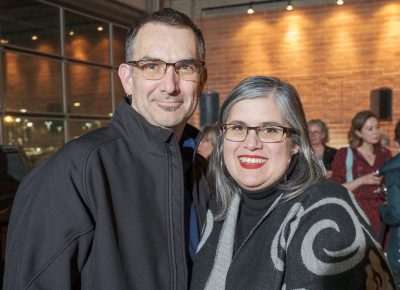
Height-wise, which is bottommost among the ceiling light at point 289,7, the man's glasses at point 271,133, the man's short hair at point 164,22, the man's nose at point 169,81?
the man's glasses at point 271,133

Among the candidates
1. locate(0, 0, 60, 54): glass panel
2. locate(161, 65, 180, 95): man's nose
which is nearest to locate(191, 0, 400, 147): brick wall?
locate(0, 0, 60, 54): glass panel

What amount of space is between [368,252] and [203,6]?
7688 mm

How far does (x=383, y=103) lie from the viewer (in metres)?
7.19

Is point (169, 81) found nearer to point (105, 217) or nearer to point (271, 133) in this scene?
point (271, 133)

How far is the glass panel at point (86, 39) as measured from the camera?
6465mm

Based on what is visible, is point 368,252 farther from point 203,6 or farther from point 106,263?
point 203,6

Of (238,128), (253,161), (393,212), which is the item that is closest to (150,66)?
(238,128)

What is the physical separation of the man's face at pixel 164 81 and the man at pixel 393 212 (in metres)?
2.11

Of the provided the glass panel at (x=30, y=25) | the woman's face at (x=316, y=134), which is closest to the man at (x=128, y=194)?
the woman's face at (x=316, y=134)

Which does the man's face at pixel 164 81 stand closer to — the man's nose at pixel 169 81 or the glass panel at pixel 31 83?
the man's nose at pixel 169 81

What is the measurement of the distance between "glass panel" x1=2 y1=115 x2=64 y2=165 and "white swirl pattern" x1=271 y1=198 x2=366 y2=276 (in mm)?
4744

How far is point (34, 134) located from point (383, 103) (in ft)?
16.3

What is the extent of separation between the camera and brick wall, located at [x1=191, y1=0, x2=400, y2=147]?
24.5 ft

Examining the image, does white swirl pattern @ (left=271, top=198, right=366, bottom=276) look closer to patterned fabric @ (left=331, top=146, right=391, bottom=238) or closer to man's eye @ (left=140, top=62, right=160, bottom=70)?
man's eye @ (left=140, top=62, right=160, bottom=70)
